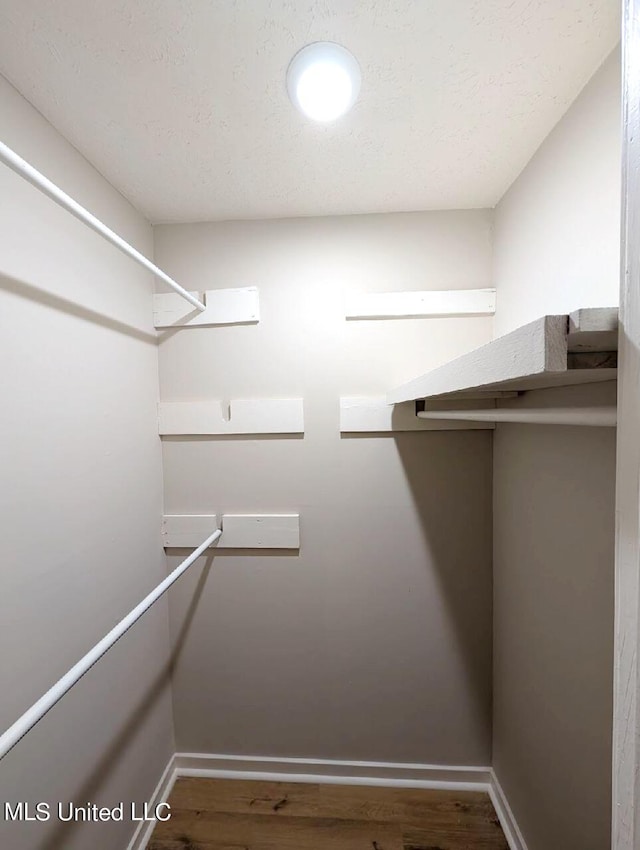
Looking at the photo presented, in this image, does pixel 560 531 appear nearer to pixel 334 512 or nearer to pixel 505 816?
pixel 334 512

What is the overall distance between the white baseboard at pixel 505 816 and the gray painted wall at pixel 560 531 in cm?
4

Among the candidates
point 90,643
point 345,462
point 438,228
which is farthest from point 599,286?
point 90,643

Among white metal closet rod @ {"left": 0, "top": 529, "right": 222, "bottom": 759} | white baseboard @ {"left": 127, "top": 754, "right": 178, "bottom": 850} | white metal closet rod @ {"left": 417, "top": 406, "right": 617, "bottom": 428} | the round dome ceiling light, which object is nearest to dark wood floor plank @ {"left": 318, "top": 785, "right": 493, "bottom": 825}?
white baseboard @ {"left": 127, "top": 754, "right": 178, "bottom": 850}

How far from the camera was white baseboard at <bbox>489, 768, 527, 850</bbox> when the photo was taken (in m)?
1.10

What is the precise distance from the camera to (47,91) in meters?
0.80

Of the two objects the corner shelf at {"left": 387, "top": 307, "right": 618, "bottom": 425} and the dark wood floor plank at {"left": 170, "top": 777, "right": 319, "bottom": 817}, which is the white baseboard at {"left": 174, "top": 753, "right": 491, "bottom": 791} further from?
the corner shelf at {"left": 387, "top": 307, "right": 618, "bottom": 425}

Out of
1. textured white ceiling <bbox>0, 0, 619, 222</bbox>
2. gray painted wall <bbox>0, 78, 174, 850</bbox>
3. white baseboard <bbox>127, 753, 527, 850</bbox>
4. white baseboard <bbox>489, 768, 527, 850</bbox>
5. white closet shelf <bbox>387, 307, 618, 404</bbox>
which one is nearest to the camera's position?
white closet shelf <bbox>387, 307, 618, 404</bbox>

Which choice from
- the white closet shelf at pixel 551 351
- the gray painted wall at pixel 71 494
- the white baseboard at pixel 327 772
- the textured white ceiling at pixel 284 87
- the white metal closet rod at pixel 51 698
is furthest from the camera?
the white baseboard at pixel 327 772

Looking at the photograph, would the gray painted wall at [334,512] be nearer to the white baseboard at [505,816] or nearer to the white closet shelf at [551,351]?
the white baseboard at [505,816]

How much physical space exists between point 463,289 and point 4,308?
141 cm

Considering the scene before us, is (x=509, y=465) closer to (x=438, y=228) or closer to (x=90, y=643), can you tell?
(x=438, y=228)

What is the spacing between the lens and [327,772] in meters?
1.36

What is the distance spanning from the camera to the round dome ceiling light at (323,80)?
72cm

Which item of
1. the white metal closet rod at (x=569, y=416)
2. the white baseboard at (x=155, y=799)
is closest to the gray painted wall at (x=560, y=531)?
the white metal closet rod at (x=569, y=416)
